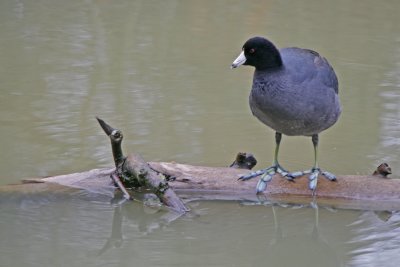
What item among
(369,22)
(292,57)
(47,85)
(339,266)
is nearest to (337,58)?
(369,22)

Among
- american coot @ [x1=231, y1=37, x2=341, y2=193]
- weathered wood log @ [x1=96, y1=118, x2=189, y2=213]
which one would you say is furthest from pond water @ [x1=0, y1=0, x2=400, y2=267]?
american coot @ [x1=231, y1=37, x2=341, y2=193]

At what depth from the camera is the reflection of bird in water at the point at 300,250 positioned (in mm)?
4766

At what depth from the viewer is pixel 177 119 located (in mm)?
7273

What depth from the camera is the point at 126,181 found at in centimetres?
543

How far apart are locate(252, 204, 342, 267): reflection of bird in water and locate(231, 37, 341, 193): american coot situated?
1.07ft

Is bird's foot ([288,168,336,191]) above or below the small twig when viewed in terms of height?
above

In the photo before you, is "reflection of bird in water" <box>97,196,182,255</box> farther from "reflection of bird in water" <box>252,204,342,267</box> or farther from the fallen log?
"reflection of bird in water" <box>252,204,342,267</box>

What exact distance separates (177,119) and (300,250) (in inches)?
102

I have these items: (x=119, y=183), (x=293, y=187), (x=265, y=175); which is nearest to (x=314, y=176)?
(x=293, y=187)

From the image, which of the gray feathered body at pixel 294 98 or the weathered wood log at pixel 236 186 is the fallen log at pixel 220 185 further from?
the gray feathered body at pixel 294 98

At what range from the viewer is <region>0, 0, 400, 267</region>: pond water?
4898 millimetres

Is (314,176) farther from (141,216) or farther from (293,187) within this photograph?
(141,216)

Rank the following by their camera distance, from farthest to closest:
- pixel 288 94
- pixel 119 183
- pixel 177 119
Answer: pixel 177 119 < pixel 119 183 < pixel 288 94

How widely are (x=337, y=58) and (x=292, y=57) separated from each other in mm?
4446
